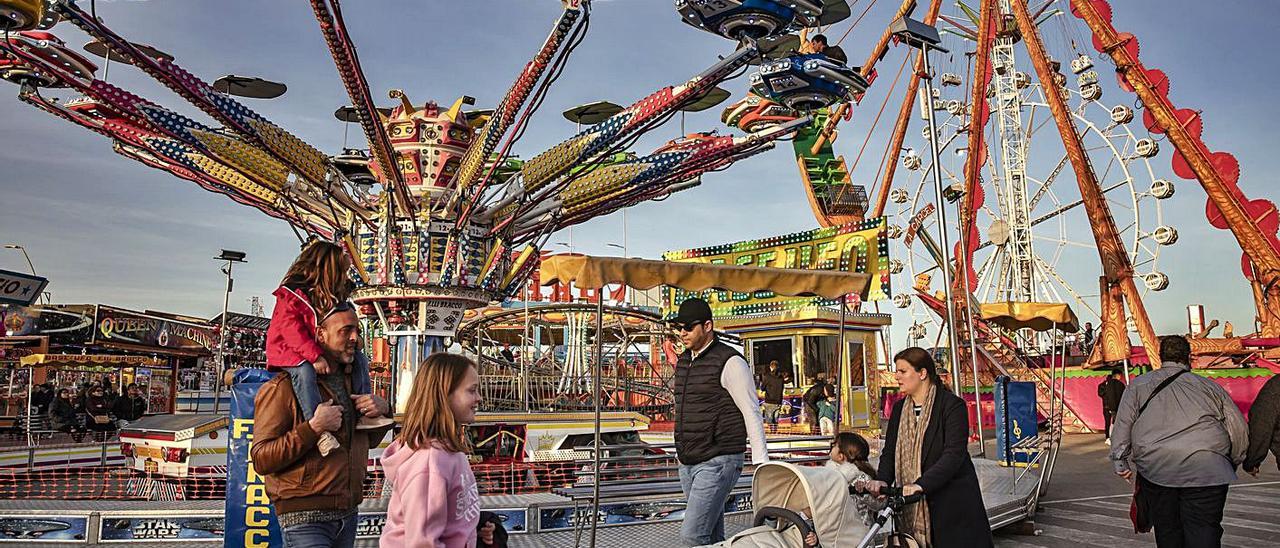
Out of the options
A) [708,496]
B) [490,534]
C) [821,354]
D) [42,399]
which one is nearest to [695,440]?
[708,496]

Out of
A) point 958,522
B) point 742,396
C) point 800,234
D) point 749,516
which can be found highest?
point 800,234

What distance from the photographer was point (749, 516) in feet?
27.8

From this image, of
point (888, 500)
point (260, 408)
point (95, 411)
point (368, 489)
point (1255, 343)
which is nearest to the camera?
point (260, 408)

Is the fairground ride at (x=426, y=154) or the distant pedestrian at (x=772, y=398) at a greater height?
the fairground ride at (x=426, y=154)

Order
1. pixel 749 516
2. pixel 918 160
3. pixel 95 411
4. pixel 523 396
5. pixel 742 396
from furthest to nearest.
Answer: pixel 918 160
pixel 95 411
pixel 523 396
pixel 749 516
pixel 742 396

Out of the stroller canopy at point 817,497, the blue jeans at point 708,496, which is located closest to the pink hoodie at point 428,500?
the stroller canopy at point 817,497

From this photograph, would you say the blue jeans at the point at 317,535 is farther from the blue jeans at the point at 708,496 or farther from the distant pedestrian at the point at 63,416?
the distant pedestrian at the point at 63,416

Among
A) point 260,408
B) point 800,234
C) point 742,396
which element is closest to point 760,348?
point 800,234

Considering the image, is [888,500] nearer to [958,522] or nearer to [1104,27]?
[958,522]

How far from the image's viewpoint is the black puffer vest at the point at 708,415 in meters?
5.11

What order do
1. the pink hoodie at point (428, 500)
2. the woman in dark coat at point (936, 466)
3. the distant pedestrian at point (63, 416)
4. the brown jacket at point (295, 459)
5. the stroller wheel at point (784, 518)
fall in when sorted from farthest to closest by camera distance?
1. the distant pedestrian at point (63, 416)
2. the woman in dark coat at point (936, 466)
3. the stroller wheel at point (784, 518)
4. the brown jacket at point (295, 459)
5. the pink hoodie at point (428, 500)

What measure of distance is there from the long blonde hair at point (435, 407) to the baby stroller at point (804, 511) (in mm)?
1775

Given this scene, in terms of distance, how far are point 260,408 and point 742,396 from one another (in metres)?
2.74

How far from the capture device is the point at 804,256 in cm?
2534
